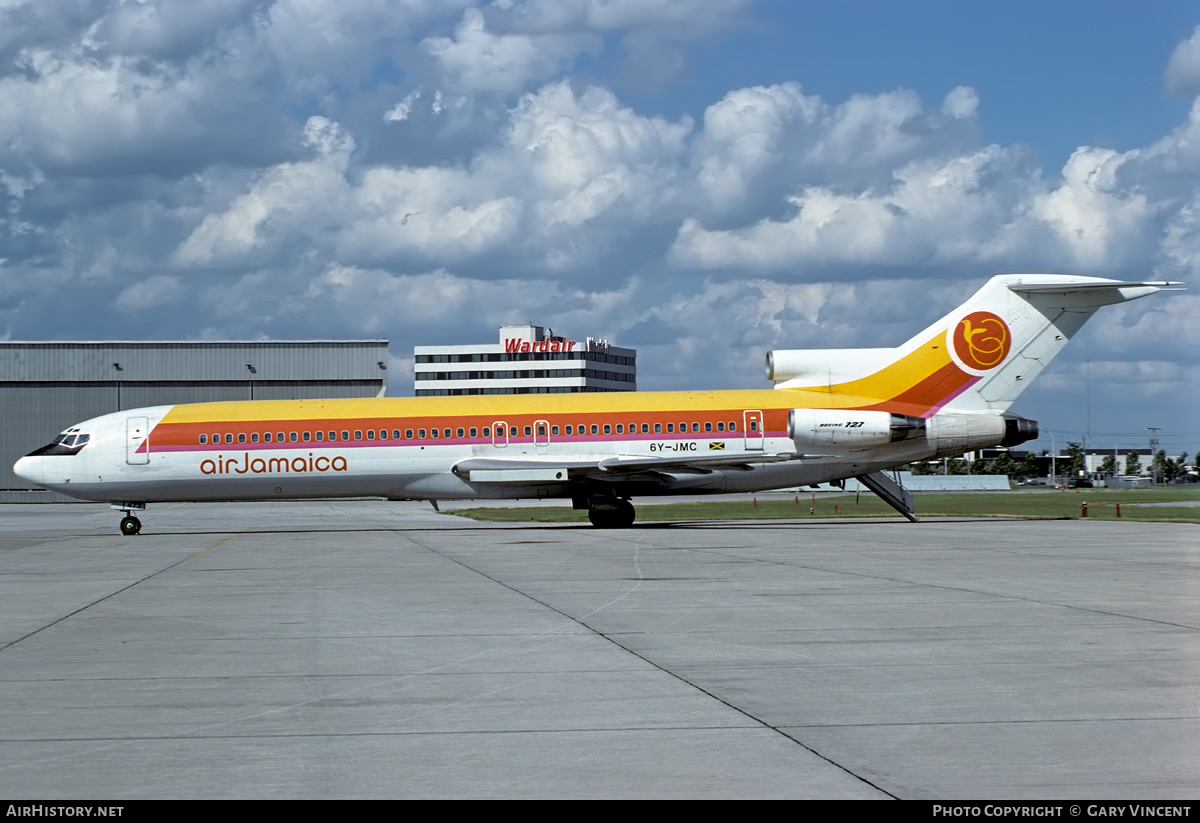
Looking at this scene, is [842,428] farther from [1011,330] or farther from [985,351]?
[1011,330]

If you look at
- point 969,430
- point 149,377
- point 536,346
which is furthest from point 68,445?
point 536,346

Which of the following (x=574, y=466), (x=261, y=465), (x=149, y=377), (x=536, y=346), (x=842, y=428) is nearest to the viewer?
(x=842, y=428)

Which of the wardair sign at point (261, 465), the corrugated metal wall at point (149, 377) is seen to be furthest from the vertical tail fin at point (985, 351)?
the corrugated metal wall at point (149, 377)

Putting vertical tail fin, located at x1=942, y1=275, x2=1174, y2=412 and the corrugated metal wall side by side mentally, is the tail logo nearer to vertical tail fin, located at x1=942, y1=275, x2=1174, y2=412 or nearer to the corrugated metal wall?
vertical tail fin, located at x1=942, y1=275, x2=1174, y2=412

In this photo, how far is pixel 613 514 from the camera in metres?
36.8

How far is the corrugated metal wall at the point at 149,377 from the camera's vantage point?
7894 cm

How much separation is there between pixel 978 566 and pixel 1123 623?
788 cm

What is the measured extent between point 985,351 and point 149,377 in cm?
5870

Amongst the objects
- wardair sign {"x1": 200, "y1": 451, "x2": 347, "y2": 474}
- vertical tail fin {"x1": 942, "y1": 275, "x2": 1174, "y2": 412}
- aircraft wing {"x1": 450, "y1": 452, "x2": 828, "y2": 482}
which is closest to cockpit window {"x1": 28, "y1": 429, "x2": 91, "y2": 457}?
wardair sign {"x1": 200, "y1": 451, "x2": 347, "y2": 474}

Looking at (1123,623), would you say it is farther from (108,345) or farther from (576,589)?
(108,345)

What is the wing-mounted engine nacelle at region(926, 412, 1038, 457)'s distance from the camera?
1439 inches

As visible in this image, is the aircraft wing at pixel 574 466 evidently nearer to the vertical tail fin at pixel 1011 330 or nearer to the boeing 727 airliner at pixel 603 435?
the boeing 727 airliner at pixel 603 435

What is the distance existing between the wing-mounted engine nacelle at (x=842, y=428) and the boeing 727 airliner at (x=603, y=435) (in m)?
0.04

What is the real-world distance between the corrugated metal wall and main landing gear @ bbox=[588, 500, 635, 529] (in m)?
43.8
